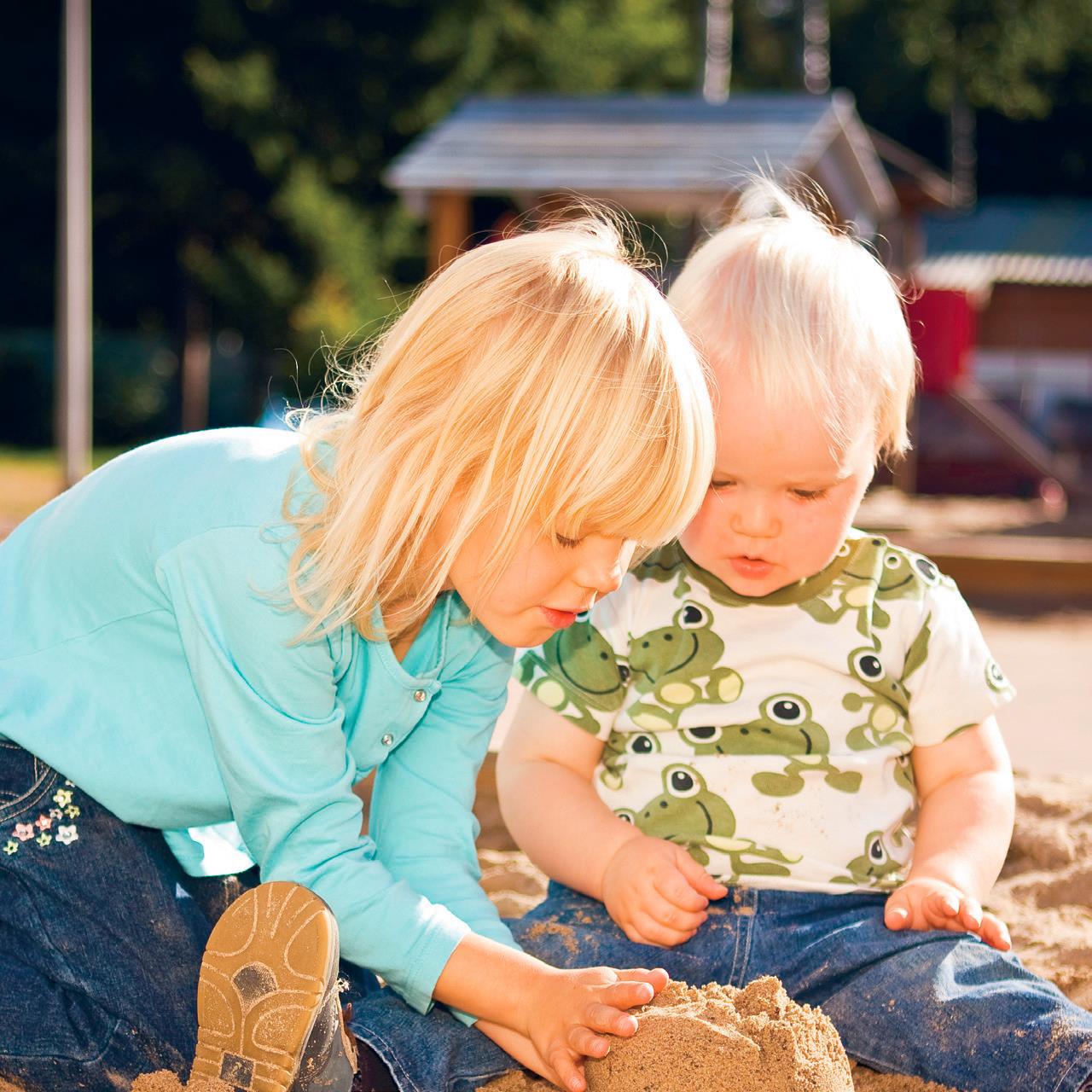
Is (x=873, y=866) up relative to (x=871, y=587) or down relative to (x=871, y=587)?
down

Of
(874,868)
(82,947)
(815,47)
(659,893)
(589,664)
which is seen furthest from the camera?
(815,47)

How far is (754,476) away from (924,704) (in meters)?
0.39

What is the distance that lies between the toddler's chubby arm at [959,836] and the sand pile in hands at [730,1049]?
0.29 m

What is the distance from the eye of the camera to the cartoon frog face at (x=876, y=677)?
1.84 metres

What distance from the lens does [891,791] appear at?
1.84 m

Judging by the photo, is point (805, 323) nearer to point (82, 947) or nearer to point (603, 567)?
point (603, 567)

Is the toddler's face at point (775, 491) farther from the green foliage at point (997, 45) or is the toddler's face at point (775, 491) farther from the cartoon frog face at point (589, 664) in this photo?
the green foliage at point (997, 45)

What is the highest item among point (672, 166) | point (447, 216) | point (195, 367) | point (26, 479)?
point (672, 166)

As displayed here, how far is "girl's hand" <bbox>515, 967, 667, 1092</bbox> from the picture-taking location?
1412 millimetres

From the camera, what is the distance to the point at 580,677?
1.90 meters

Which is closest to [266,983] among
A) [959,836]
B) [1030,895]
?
[959,836]

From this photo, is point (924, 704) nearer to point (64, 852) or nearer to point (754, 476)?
point (754, 476)

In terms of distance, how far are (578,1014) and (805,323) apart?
850mm

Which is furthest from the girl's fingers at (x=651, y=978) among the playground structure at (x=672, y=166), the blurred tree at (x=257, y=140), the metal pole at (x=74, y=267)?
the blurred tree at (x=257, y=140)
